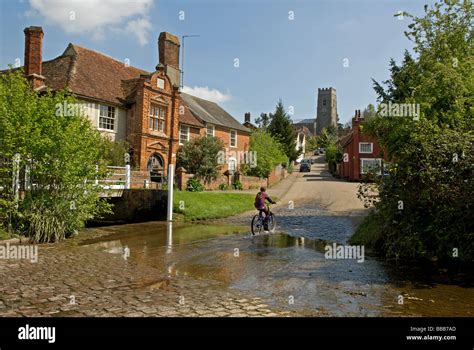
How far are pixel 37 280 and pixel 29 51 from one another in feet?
69.8

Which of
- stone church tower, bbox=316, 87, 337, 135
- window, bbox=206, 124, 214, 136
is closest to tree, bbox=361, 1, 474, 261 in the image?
window, bbox=206, 124, 214, 136

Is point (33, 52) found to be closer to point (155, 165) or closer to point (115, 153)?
point (115, 153)

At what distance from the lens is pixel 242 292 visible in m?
7.00

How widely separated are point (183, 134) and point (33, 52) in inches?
561

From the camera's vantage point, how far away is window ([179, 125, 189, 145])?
3509 centimetres

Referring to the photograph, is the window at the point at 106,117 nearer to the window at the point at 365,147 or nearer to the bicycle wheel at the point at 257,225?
the bicycle wheel at the point at 257,225

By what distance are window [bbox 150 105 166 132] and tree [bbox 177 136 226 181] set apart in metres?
2.76

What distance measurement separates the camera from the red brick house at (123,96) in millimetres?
26078

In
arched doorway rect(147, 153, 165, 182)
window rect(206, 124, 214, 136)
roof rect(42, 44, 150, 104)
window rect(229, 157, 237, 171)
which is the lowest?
arched doorway rect(147, 153, 165, 182)

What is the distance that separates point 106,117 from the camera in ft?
92.2

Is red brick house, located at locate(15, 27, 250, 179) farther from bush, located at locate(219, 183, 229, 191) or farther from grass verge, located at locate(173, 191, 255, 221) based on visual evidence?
grass verge, located at locate(173, 191, 255, 221)

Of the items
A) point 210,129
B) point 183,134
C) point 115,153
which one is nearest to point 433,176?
point 115,153
